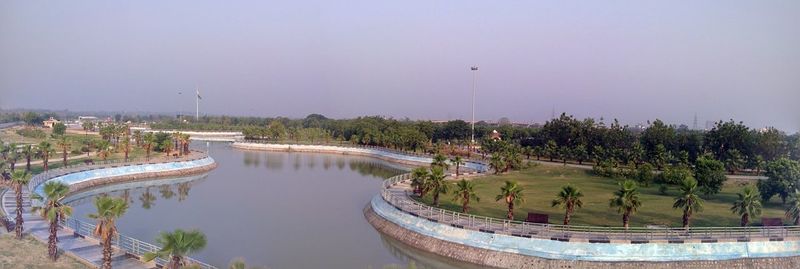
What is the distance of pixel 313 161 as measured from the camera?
8744cm

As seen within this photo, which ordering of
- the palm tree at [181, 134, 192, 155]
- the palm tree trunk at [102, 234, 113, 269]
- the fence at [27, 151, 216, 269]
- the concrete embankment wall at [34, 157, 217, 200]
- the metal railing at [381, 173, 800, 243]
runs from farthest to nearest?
1. the palm tree at [181, 134, 192, 155]
2. the concrete embankment wall at [34, 157, 217, 200]
3. the metal railing at [381, 173, 800, 243]
4. the fence at [27, 151, 216, 269]
5. the palm tree trunk at [102, 234, 113, 269]

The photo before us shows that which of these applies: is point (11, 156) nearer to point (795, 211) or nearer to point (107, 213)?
point (107, 213)

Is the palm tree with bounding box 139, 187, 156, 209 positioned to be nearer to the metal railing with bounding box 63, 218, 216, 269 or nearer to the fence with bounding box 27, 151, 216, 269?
the fence with bounding box 27, 151, 216, 269

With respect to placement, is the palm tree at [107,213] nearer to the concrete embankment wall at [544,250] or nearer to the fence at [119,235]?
the fence at [119,235]

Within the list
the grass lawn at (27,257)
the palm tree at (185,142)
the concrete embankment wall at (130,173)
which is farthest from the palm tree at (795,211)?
the palm tree at (185,142)

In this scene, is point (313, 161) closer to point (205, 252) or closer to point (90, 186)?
point (90, 186)

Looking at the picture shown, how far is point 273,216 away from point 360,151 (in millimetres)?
60120

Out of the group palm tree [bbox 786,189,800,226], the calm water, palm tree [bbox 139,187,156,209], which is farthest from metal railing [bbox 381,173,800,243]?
palm tree [bbox 139,187,156,209]

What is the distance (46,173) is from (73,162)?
15.1 metres

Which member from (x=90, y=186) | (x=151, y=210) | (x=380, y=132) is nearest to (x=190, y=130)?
(x=380, y=132)

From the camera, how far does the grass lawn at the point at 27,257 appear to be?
74.5 feet

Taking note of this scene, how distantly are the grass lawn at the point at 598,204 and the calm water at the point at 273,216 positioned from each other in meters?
7.08

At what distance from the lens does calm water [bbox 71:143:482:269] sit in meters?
28.7

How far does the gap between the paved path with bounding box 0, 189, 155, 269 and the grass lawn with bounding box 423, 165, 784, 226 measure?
1987 centimetres
